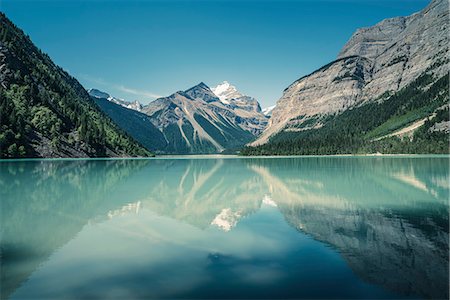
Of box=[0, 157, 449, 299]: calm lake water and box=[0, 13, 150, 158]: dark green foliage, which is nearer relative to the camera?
box=[0, 157, 449, 299]: calm lake water

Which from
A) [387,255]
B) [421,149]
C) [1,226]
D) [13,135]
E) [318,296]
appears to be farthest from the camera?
[421,149]

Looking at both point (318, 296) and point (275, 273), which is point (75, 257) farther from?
point (318, 296)

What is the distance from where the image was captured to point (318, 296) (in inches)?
488

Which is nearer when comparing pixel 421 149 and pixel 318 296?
pixel 318 296

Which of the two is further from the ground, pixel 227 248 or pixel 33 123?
pixel 33 123

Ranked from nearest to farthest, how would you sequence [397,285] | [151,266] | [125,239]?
[397,285] → [151,266] → [125,239]

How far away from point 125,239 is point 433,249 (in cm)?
1779

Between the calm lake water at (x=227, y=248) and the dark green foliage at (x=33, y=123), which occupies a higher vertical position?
the dark green foliage at (x=33, y=123)

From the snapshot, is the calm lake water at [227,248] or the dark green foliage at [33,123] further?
the dark green foliage at [33,123]

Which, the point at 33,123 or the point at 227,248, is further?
the point at 33,123

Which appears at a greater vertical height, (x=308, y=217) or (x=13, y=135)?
(x=13, y=135)

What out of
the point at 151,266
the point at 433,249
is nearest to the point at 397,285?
the point at 433,249

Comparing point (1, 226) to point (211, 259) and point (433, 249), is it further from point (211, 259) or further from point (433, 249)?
point (433, 249)

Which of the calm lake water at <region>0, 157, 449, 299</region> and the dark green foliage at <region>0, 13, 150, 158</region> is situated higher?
the dark green foliage at <region>0, 13, 150, 158</region>
